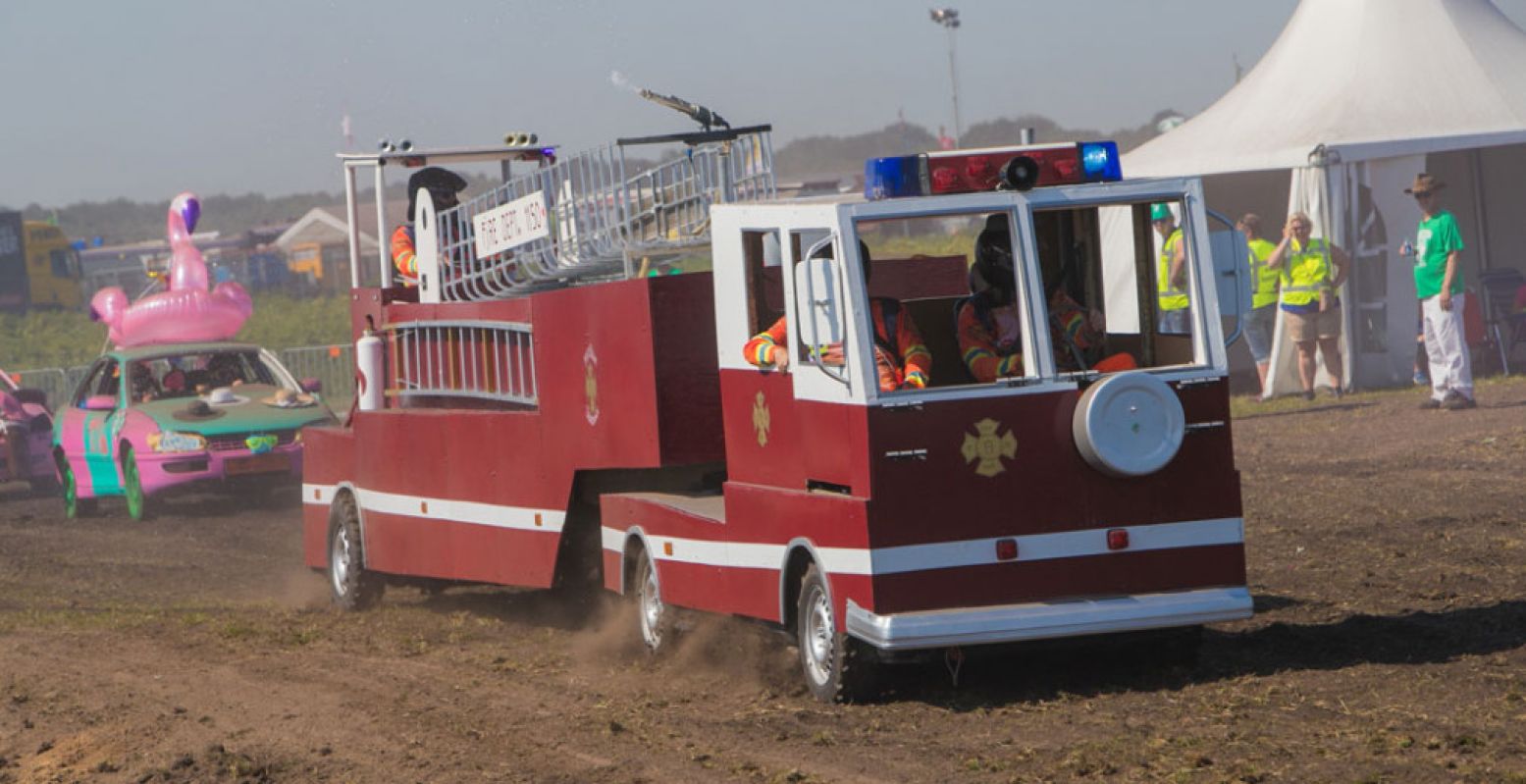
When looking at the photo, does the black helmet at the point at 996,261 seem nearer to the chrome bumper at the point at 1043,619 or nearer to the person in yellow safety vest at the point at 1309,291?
the chrome bumper at the point at 1043,619

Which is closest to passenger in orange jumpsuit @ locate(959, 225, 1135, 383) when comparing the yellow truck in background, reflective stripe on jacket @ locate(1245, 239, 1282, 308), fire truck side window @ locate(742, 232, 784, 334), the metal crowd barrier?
fire truck side window @ locate(742, 232, 784, 334)

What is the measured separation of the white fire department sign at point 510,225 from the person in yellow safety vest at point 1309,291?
11070 mm

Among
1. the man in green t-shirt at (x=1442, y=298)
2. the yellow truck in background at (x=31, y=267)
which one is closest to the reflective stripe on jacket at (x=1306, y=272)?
the man in green t-shirt at (x=1442, y=298)

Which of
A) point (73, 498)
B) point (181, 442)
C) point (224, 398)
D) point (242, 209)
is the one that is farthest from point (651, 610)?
point (242, 209)

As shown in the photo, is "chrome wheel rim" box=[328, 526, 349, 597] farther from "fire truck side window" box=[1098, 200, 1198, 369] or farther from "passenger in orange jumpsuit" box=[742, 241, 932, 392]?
"fire truck side window" box=[1098, 200, 1198, 369]

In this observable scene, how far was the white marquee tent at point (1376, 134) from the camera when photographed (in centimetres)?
2131

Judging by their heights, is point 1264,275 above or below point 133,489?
above

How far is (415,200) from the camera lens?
13109 mm

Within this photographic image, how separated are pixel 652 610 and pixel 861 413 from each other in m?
2.56

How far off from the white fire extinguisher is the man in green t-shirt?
973 centimetres

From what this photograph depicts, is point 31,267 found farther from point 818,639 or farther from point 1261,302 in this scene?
point 818,639

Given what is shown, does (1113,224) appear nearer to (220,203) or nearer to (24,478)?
(24,478)

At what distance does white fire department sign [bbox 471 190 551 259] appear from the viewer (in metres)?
11.4

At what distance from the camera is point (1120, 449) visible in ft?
26.0
